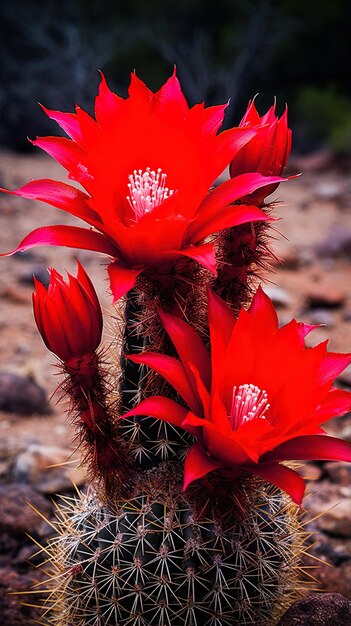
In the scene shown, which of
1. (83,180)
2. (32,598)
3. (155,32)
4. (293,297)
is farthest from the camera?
(155,32)

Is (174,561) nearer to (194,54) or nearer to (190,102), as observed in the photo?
(190,102)

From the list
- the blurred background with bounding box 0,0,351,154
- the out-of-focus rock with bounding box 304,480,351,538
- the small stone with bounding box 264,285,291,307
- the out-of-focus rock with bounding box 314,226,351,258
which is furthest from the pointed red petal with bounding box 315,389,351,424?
the blurred background with bounding box 0,0,351,154

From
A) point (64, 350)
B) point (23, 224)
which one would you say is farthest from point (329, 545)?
point (23, 224)

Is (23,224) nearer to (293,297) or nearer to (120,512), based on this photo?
(293,297)

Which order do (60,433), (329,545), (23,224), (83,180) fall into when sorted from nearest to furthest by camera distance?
1. (83,180)
2. (329,545)
3. (60,433)
4. (23,224)

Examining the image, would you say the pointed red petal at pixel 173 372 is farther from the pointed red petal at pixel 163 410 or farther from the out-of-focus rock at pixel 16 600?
the out-of-focus rock at pixel 16 600

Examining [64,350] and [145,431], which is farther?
[145,431]

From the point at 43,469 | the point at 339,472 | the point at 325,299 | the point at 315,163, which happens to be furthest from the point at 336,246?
the point at 315,163
